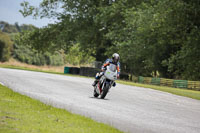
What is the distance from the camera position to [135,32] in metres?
41.4

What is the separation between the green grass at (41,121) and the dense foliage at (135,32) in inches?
1041

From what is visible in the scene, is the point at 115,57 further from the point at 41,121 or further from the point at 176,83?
the point at 176,83

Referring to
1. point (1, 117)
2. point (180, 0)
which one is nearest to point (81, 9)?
point (180, 0)

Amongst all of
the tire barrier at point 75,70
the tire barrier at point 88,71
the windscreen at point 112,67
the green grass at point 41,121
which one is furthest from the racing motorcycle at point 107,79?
the tire barrier at point 75,70

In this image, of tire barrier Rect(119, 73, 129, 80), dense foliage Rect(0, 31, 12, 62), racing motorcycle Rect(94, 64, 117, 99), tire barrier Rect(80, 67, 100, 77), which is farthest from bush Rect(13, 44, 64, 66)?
racing motorcycle Rect(94, 64, 117, 99)

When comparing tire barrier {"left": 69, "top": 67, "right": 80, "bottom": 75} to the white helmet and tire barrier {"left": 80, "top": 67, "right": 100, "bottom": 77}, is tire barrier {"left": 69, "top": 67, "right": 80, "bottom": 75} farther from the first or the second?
the white helmet

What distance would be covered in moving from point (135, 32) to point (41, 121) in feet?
114

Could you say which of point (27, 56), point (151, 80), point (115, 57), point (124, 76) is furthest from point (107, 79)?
point (27, 56)

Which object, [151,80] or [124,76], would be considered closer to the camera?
[151,80]

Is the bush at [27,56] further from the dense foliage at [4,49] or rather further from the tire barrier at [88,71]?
the tire barrier at [88,71]

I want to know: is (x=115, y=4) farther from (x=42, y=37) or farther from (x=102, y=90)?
(x=102, y=90)

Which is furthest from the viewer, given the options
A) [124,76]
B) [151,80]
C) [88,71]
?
[124,76]

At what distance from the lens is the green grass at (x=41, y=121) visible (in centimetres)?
649

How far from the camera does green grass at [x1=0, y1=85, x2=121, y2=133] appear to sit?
6.49 meters
